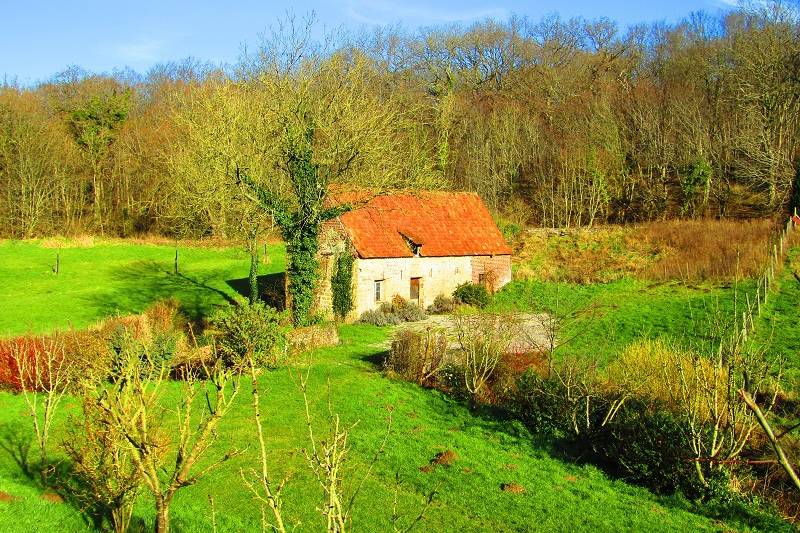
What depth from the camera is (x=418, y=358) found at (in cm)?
1928

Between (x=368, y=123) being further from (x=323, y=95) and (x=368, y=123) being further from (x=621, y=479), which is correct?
(x=621, y=479)

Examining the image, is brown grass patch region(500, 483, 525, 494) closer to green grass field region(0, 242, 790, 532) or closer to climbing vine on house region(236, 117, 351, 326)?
green grass field region(0, 242, 790, 532)

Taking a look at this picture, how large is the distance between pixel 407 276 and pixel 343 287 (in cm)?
394

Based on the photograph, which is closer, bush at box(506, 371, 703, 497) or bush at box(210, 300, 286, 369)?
bush at box(506, 371, 703, 497)

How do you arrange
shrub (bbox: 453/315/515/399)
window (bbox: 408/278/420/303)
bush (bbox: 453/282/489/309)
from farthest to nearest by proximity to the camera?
1. bush (bbox: 453/282/489/309)
2. window (bbox: 408/278/420/303)
3. shrub (bbox: 453/315/515/399)

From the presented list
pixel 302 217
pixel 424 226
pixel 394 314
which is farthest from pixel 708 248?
pixel 302 217

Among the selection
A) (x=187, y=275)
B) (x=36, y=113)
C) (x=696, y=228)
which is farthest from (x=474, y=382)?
(x=36, y=113)

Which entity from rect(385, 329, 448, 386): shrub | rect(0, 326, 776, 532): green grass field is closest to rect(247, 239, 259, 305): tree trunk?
rect(385, 329, 448, 386): shrub

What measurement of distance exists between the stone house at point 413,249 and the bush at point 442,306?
1.09 ft

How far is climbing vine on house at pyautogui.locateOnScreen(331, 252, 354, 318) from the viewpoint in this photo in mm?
29438

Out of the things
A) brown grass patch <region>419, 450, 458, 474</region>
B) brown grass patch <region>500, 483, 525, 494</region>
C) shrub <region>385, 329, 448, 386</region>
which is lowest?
brown grass patch <region>500, 483, 525, 494</region>

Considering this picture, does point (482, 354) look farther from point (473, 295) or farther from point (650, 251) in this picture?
point (650, 251)

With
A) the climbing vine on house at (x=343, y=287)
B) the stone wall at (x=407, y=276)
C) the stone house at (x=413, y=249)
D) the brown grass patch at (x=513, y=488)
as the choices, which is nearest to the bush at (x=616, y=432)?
the brown grass patch at (x=513, y=488)

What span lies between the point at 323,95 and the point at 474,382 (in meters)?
15.8
